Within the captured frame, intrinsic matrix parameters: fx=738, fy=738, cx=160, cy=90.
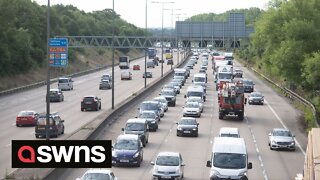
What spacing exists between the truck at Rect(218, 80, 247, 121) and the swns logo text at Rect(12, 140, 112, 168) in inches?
1552

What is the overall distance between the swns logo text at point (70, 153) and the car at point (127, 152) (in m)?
17.4

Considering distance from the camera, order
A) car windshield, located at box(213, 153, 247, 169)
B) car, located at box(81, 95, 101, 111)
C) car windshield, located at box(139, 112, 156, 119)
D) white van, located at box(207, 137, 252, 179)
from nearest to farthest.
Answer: white van, located at box(207, 137, 252, 179) → car windshield, located at box(213, 153, 247, 169) → car windshield, located at box(139, 112, 156, 119) → car, located at box(81, 95, 101, 111)

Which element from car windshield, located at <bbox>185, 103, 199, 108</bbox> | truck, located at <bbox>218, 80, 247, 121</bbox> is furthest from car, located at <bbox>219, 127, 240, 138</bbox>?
car windshield, located at <bbox>185, 103, 199, 108</bbox>

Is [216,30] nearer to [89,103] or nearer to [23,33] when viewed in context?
[23,33]

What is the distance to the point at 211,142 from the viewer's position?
45.7 m

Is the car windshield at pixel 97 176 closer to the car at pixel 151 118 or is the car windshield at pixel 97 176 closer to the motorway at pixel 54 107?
the motorway at pixel 54 107

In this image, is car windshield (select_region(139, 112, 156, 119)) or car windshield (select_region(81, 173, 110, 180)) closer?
car windshield (select_region(81, 173, 110, 180))

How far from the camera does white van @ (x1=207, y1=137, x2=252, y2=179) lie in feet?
99.1

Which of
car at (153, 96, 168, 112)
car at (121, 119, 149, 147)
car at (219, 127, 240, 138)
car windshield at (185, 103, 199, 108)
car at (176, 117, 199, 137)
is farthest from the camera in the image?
car at (153, 96, 168, 112)

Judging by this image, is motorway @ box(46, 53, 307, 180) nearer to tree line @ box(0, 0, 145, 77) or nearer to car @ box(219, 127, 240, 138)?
car @ box(219, 127, 240, 138)

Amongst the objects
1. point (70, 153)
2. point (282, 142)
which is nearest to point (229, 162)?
point (282, 142)

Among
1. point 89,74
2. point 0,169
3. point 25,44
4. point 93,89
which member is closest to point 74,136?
point 0,169

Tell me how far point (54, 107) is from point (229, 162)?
38.7 meters

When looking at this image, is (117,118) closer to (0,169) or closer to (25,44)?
(0,169)
